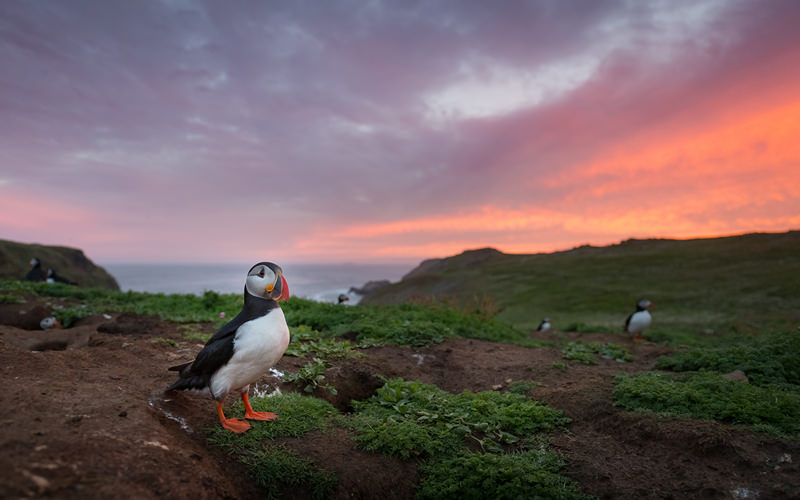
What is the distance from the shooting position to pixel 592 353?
400 inches

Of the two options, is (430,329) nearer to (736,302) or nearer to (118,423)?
(118,423)

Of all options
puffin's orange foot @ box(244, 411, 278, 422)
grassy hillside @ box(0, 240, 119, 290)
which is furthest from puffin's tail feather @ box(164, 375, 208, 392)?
grassy hillside @ box(0, 240, 119, 290)

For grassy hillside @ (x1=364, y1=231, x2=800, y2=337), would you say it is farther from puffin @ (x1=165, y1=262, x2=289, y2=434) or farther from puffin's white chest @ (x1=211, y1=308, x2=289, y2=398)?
puffin's white chest @ (x1=211, y1=308, x2=289, y2=398)

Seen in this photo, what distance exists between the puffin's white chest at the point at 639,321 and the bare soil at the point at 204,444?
742 centimetres

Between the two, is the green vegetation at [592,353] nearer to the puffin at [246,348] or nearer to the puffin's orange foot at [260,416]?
the puffin's orange foot at [260,416]

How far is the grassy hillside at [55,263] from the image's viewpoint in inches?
1027

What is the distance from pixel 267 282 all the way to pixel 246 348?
0.70 meters

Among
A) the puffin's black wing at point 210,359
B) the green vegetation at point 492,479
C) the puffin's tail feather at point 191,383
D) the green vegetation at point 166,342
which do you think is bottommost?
the green vegetation at point 492,479

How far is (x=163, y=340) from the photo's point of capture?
302 inches

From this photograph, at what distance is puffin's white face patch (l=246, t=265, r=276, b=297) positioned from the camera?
4.62 metres

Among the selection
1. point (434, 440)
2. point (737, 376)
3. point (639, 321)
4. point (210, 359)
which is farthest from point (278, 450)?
point (639, 321)

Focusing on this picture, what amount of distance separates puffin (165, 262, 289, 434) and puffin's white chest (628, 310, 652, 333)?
1248 centimetres

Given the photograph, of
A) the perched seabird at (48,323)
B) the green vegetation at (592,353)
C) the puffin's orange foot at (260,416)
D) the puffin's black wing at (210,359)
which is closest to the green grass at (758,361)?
the green vegetation at (592,353)

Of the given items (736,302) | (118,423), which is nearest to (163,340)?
(118,423)
